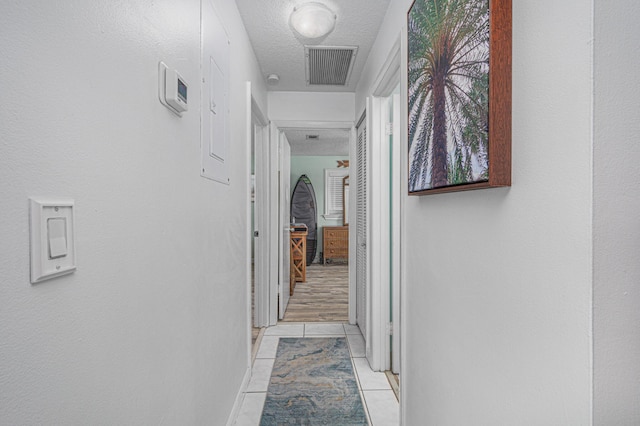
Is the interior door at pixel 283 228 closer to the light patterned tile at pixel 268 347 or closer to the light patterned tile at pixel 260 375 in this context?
the light patterned tile at pixel 268 347

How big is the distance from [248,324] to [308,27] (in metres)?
1.88

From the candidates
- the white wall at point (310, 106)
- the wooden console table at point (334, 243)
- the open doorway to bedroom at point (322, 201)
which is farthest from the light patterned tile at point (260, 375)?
the wooden console table at point (334, 243)

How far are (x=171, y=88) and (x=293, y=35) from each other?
4.86ft

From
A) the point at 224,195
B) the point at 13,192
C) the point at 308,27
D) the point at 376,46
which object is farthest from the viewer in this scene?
the point at 376,46

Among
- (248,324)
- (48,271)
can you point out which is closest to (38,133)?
(48,271)

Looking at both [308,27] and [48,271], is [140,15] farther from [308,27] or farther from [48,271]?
[308,27]

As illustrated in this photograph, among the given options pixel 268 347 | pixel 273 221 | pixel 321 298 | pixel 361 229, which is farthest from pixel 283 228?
pixel 321 298

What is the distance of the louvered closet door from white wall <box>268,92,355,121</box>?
0.35m

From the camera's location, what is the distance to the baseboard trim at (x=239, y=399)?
183 cm

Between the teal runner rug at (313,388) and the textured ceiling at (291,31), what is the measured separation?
7.41 ft

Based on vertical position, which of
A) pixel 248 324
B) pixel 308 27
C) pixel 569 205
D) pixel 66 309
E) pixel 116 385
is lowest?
pixel 248 324

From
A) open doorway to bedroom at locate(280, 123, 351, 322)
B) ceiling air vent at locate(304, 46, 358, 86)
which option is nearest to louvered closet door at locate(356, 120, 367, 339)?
ceiling air vent at locate(304, 46, 358, 86)

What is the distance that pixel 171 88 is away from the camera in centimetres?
101

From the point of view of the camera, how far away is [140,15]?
0.86 metres
